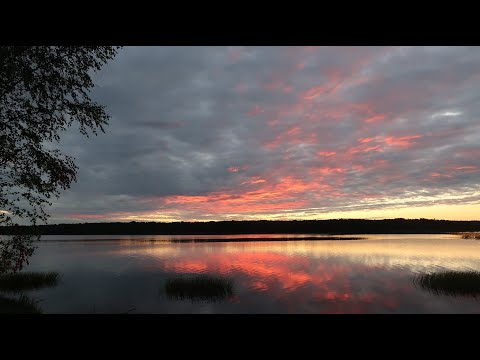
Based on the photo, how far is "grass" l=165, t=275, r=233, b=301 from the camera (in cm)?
2186

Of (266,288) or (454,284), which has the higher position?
(454,284)

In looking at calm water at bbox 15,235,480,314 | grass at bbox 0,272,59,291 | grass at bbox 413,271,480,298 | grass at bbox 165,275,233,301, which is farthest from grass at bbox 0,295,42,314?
grass at bbox 413,271,480,298

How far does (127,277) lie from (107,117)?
23738 millimetres

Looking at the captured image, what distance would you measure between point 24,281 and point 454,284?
31323 millimetres

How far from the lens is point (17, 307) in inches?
661

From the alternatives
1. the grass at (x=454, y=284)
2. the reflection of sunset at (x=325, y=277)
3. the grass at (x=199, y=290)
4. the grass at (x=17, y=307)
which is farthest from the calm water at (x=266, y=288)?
the grass at (x=17, y=307)

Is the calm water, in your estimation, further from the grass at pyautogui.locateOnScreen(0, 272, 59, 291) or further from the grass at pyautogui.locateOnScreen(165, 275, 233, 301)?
the grass at pyautogui.locateOnScreen(0, 272, 59, 291)

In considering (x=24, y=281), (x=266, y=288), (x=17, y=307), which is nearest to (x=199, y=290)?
(x=266, y=288)

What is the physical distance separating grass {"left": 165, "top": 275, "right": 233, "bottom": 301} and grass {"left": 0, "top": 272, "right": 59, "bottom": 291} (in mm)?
9983

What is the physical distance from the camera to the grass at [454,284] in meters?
22.3

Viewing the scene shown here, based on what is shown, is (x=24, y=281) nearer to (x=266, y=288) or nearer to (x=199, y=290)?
(x=199, y=290)
